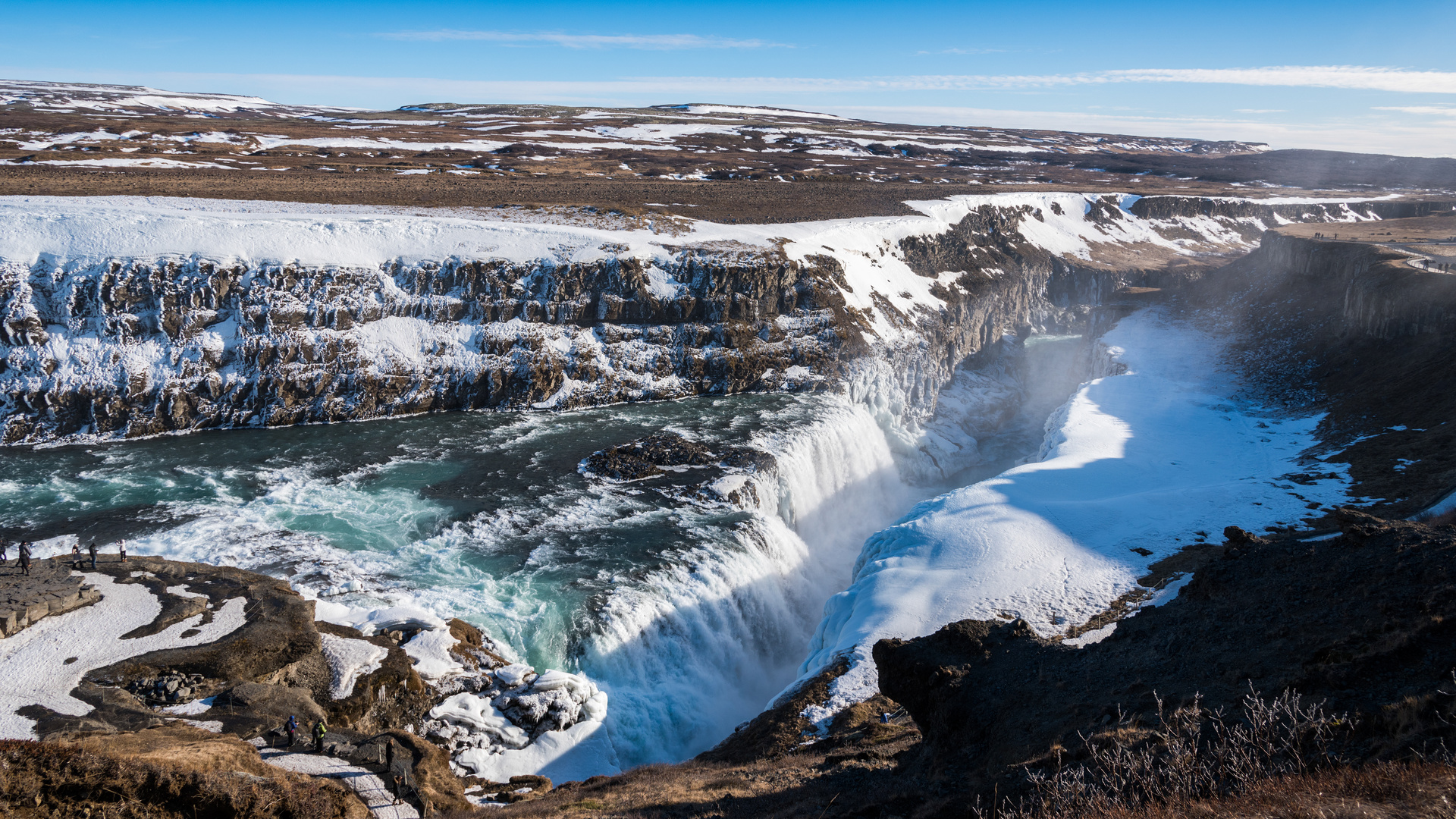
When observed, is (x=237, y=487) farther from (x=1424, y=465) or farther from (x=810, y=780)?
(x=1424, y=465)

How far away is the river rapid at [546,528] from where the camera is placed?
80.1ft

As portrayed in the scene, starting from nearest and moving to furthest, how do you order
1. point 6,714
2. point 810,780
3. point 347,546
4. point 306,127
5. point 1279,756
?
point 1279,756 < point 810,780 < point 6,714 < point 347,546 < point 306,127

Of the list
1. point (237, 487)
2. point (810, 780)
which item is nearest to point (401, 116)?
point (237, 487)

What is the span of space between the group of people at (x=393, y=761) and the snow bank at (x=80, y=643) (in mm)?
4238

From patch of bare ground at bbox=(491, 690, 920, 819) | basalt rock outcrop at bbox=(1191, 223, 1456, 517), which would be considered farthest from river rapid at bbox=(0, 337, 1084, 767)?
basalt rock outcrop at bbox=(1191, 223, 1456, 517)

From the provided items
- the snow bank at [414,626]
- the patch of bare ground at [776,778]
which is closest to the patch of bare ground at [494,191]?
the snow bank at [414,626]

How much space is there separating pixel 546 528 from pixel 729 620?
807cm

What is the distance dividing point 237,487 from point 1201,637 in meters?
33.3

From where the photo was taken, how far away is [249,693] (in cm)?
1744

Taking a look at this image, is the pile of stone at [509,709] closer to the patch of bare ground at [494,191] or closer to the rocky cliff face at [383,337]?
the rocky cliff face at [383,337]

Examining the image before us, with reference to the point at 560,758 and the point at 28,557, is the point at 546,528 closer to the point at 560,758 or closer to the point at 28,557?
the point at 560,758

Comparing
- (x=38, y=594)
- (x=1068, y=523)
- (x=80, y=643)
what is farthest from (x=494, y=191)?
(x=1068, y=523)

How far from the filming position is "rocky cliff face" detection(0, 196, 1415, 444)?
126ft

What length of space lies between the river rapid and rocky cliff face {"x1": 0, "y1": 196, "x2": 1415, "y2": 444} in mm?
2169
